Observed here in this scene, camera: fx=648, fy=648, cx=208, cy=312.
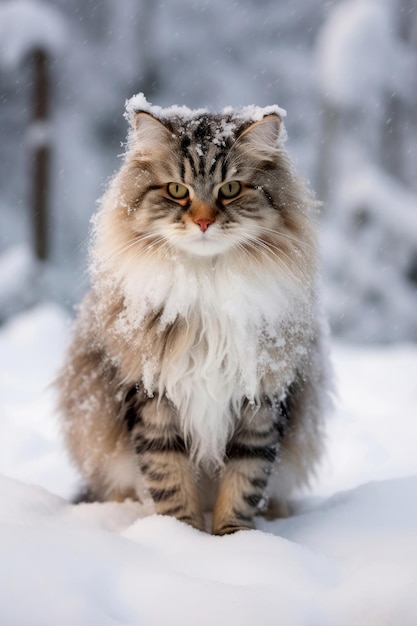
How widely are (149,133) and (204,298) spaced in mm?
486

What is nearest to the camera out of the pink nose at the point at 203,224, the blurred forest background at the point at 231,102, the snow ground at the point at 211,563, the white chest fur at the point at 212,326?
the snow ground at the point at 211,563

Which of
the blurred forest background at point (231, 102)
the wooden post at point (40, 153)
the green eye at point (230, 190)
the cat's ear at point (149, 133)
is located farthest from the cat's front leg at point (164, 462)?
the wooden post at point (40, 153)

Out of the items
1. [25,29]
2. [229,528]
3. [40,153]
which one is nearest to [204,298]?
[229,528]

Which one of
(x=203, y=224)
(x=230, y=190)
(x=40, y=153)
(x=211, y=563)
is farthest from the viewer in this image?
(x=40, y=153)

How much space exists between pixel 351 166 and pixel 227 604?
21.7 ft

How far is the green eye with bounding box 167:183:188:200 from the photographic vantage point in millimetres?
1747

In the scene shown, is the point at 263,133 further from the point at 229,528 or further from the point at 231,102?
the point at 231,102

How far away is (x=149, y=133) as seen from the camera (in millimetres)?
1801

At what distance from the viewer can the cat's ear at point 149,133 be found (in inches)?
69.8

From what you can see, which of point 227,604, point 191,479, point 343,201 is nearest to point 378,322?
point 343,201

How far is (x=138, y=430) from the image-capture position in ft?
6.22

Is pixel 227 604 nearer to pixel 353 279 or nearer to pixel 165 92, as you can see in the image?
pixel 353 279

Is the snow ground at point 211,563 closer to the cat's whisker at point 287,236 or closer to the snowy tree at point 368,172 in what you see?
the cat's whisker at point 287,236

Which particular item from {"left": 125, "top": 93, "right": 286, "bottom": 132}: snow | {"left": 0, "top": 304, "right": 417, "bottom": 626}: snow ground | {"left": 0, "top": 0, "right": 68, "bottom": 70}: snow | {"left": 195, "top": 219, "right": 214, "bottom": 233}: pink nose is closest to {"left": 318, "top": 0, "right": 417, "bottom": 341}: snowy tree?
{"left": 0, "top": 0, "right": 68, "bottom": 70}: snow
